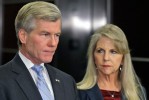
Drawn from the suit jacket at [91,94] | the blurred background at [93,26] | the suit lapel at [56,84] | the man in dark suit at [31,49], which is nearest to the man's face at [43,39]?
the man in dark suit at [31,49]

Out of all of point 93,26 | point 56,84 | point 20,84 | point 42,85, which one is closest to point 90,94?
point 56,84

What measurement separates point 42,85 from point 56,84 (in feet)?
0.34

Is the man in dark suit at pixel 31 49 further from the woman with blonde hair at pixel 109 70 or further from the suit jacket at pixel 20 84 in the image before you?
the woman with blonde hair at pixel 109 70

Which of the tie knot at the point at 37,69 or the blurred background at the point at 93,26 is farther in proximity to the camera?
the blurred background at the point at 93,26

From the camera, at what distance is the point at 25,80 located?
6.02 ft

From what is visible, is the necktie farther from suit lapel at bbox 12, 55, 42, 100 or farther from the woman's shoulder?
the woman's shoulder

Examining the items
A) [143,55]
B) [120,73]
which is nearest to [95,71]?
[120,73]

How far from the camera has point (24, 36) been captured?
6.10 feet

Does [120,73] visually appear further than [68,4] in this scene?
No

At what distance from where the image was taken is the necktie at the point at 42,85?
6.08 ft

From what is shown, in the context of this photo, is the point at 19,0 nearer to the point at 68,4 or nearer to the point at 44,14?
the point at 68,4

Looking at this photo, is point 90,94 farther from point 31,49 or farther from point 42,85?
point 31,49

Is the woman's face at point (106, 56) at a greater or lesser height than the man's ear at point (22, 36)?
lesser

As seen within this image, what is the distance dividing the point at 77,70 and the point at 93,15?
2.13 feet
